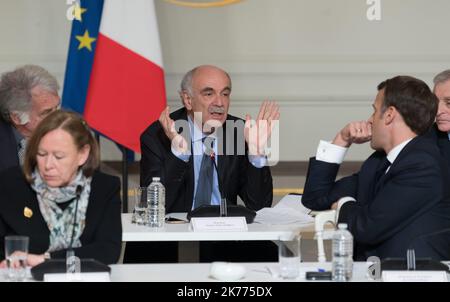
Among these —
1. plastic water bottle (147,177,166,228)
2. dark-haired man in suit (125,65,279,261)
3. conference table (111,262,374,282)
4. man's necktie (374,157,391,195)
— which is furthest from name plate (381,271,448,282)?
dark-haired man in suit (125,65,279,261)

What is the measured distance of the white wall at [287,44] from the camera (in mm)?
7570

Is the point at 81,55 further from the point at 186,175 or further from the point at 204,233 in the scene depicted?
the point at 204,233

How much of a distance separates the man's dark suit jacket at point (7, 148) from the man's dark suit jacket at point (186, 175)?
696 mm

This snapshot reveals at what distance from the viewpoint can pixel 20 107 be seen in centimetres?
436

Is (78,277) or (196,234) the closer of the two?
(78,277)

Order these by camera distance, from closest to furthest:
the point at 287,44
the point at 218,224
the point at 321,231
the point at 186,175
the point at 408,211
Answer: the point at 321,231 < the point at 408,211 < the point at 218,224 < the point at 186,175 < the point at 287,44

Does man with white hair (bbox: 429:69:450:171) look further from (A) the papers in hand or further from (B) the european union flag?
(B) the european union flag

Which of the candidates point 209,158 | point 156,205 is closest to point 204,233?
point 156,205

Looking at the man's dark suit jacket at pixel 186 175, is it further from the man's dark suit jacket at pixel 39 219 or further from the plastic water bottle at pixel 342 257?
the plastic water bottle at pixel 342 257

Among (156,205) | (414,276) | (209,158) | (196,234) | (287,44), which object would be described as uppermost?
(287,44)

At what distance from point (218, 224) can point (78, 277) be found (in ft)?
3.89

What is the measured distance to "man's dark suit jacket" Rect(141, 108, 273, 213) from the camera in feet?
15.2

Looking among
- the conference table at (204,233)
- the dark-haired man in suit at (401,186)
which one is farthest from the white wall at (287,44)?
the dark-haired man in suit at (401,186)
